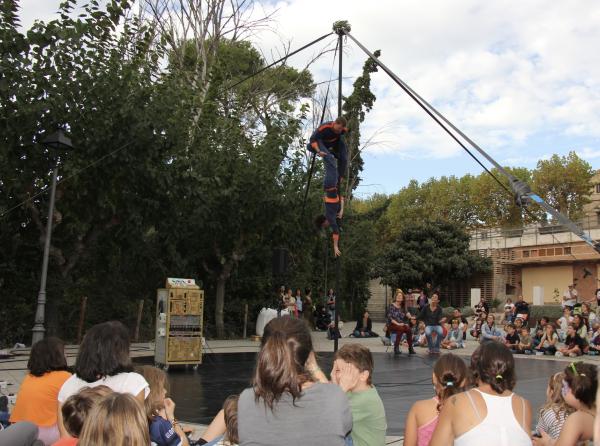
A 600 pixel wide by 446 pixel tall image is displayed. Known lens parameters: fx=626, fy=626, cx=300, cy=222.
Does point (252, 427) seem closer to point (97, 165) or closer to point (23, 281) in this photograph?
point (97, 165)

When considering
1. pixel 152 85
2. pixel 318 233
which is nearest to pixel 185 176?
pixel 152 85

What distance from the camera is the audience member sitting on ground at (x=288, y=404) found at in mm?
2389

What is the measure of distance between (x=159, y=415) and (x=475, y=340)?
16986mm

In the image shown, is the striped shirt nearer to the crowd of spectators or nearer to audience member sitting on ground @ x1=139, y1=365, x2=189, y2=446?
the crowd of spectators

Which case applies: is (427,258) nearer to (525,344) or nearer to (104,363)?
(525,344)

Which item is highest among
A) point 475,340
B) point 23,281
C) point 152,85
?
point 152,85

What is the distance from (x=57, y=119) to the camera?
11.9 metres

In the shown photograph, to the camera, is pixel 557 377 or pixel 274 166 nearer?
pixel 557 377

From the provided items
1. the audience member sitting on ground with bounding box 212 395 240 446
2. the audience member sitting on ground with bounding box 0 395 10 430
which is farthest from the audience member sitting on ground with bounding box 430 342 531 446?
the audience member sitting on ground with bounding box 0 395 10 430

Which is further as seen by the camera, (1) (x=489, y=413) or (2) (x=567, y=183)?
(2) (x=567, y=183)

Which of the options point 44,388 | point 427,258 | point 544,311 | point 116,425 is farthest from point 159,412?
point 427,258

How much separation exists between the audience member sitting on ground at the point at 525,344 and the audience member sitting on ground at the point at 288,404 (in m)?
13.5

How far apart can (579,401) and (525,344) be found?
39.7 ft

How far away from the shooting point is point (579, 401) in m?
3.47
